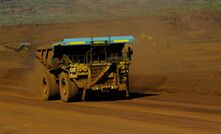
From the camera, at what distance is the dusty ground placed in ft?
44.0

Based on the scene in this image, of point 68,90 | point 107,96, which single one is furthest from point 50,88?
point 107,96

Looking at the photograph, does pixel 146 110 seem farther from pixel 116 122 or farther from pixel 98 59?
pixel 98 59

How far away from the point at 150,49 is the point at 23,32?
111 ft

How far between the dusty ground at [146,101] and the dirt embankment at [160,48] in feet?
0.21

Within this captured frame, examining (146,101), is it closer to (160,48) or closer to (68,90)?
(68,90)

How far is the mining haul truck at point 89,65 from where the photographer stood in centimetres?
2005

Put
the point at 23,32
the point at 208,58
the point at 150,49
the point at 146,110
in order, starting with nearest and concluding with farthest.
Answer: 1. the point at 146,110
2. the point at 208,58
3. the point at 150,49
4. the point at 23,32

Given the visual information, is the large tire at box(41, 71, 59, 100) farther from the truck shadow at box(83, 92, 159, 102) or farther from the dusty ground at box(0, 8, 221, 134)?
the truck shadow at box(83, 92, 159, 102)

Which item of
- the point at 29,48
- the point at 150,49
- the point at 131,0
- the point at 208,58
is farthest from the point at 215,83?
the point at 131,0

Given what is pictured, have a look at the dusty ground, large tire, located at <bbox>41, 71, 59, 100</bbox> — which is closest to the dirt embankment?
the dusty ground

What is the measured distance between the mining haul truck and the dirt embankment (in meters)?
3.88

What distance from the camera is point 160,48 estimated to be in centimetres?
4916

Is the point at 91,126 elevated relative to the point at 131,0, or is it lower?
lower

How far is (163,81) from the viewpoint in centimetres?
2711
